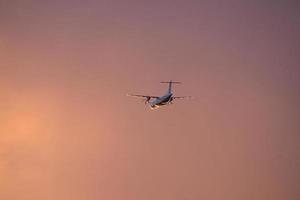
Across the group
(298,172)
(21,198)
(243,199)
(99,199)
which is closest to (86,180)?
(99,199)

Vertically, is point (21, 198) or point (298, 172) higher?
point (298, 172)

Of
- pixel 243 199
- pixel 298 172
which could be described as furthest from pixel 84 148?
pixel 298 172

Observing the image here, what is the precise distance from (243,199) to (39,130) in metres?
8.11

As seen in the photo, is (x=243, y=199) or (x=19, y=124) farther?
(x=243, y=199)

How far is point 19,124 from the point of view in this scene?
16.2m

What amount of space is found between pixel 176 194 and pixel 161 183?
722mm

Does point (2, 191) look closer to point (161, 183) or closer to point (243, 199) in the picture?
point (161, 183)

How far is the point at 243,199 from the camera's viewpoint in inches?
682

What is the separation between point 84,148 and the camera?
16688 mm

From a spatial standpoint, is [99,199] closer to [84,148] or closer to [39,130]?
[84,148]

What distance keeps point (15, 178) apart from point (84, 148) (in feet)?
9.10

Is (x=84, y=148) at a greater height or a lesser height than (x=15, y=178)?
greater

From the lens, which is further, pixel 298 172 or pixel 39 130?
pixel 298 172

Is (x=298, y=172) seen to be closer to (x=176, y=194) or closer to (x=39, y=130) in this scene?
(x=176, y=194)
